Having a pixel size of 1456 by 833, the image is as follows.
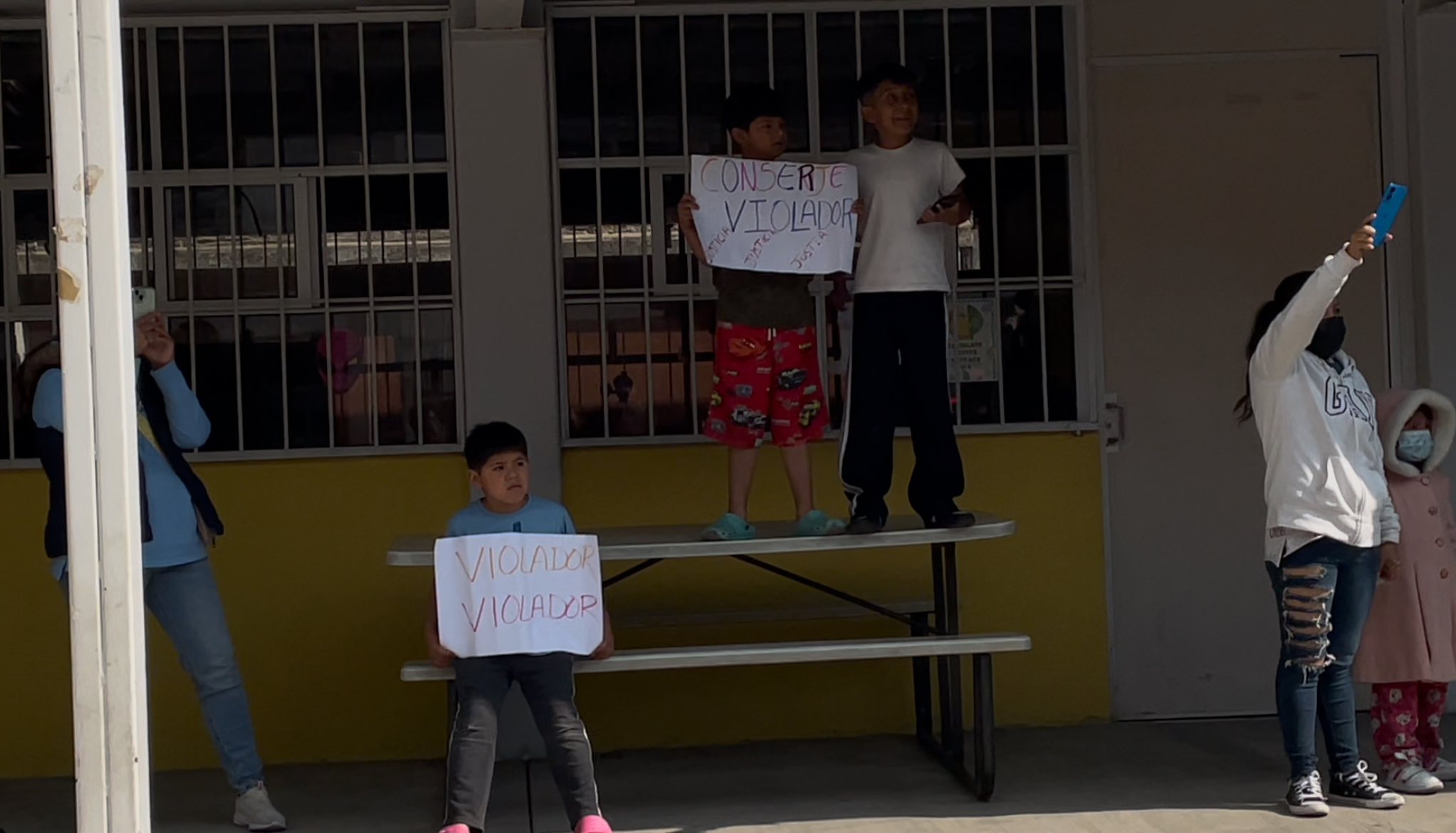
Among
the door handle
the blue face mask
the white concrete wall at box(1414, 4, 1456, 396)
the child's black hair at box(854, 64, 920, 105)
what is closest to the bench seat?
the blue face mask

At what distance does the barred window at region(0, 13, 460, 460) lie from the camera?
690 cm

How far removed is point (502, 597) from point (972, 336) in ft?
8.60

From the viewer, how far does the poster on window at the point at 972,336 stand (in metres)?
7.16

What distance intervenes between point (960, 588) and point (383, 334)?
8.48ft

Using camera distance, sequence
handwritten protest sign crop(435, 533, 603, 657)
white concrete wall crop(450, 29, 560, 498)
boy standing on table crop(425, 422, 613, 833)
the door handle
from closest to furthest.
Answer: boy standing on table crop(425, 422, 613, 833) < handwritten protest sign crop(435, 533, 603, 657) < white concrete wall crop(450, 29, 560, 498) < the door handle

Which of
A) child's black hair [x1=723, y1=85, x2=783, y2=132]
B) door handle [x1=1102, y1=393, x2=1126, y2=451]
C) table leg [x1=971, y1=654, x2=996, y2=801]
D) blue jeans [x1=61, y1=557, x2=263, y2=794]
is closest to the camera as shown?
blue jeans [x1=61, y1=557, x2=263, y2=794]

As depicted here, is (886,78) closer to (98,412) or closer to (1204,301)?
(1204,301)

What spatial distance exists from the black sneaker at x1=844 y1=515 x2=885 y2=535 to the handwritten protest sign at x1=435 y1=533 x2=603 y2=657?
1.04m

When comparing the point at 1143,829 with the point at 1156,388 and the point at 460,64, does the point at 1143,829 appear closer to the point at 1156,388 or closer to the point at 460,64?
the point at 1156,388

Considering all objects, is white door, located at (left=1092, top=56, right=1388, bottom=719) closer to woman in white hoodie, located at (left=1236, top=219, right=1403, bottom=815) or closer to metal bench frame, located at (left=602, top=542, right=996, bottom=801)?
metal bench frame, located at (left=602, top=542, right=996, bottom=801)

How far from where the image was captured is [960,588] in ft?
23.5

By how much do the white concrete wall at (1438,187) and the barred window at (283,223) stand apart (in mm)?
4015

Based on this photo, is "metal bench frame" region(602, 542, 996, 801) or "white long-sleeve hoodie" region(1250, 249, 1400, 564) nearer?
"white long-sleeve hoodie" region(1250, 249, 1400, 564)

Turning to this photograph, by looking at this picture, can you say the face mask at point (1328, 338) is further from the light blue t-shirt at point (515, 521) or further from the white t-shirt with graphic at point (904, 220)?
the light blue t-shirt at point (515, 521)
